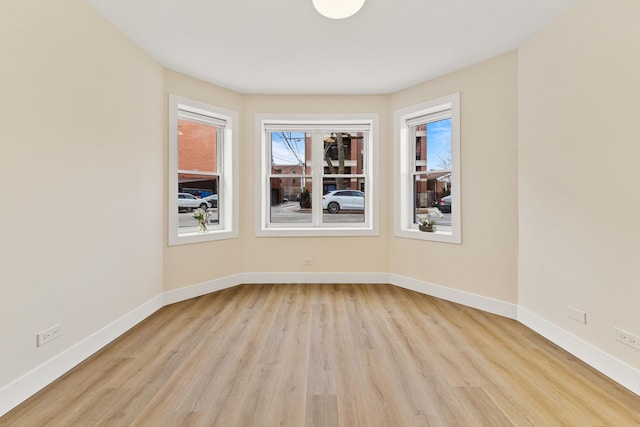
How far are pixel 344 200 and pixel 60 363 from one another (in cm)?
335

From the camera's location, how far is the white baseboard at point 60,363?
169 cm

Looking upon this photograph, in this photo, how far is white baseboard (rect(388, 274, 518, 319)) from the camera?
3.00m

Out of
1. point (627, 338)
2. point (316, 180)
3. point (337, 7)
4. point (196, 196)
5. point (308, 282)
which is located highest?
point (337, 7)

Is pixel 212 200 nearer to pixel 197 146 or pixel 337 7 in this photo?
pixel 197 146

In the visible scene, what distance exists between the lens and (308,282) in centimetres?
412

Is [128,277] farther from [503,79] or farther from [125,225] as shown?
[503,79]

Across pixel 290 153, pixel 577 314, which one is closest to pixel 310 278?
pixel 290 153

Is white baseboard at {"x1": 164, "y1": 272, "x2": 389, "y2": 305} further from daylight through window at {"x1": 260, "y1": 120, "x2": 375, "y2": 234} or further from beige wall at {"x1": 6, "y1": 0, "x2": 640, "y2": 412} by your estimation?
daylight through window at {"x1": 260, "y1": 120, "x2": 375, "y2": 234}

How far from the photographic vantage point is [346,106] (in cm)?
406

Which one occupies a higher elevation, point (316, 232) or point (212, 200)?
point (212, 200)

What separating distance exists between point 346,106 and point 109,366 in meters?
3.71

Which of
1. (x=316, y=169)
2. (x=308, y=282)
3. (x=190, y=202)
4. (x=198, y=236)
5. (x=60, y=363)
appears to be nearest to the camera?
(x=60, y=363)

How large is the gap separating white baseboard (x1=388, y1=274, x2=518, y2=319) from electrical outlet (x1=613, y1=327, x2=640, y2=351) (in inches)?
38.2

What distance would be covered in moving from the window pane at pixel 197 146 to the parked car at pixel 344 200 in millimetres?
1602
